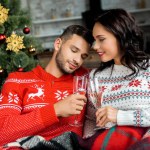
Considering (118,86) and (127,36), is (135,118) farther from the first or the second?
(127,36)

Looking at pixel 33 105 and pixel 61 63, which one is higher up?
pixel 61 63

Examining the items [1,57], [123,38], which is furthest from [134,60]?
[1,57]

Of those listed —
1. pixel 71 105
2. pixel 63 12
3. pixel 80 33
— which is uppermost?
pixel 80 33

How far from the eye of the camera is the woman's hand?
128 cm

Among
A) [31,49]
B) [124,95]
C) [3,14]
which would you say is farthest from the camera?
[31,49]

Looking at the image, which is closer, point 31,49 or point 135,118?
point 135,118

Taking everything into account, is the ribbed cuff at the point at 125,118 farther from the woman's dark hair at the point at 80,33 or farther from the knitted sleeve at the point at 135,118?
the woman's dark hair at the point at 80,33

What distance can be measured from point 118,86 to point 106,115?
210 millimetres

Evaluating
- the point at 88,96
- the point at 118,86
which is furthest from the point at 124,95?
the point at 88,96

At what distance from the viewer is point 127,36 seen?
4.72 feet

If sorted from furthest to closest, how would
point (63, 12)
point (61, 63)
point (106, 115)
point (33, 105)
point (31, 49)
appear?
point (63, 12) → point (31, 49) → point (61, 63) → point (33, 105) → point (106, 115)

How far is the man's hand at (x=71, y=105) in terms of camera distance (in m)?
1.28

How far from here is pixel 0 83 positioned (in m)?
2.53

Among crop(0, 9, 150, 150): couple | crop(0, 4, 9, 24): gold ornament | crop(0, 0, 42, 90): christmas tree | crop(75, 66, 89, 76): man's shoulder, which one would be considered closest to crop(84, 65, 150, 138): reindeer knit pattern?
crop(0, 9, 150, 150): couple
